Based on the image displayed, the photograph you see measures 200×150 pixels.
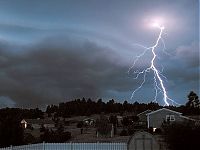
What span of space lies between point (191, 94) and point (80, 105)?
121ft

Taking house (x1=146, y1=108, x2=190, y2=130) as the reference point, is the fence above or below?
below

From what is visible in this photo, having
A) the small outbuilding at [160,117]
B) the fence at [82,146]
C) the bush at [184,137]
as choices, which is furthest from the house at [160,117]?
the fence at [82,146]

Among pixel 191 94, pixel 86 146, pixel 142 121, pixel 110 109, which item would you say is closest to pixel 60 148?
pixel 86 146

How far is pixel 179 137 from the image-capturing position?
3672 cm

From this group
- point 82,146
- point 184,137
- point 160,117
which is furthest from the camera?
point 160,117

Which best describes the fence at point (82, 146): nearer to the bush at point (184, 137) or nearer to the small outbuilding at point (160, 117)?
the bush at point (184, 137)

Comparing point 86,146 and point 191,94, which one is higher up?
point 191,94

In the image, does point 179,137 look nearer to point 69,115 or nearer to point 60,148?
point 60,148

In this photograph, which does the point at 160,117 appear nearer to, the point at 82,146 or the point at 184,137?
the point at 184,137

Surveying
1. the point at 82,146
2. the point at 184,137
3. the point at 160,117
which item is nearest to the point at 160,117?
the point at 160,117

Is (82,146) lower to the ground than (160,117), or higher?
lower

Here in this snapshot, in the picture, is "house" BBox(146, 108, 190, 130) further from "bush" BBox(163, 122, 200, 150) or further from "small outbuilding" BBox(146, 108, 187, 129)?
"bush" BBox(163, 122, 200, 150)

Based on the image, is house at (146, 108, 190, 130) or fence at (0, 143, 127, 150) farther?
house at (146, 108, 190, 130)

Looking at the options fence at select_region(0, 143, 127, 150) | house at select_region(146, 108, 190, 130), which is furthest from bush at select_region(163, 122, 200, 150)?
house at select_region(146, 108, 190, 130)
